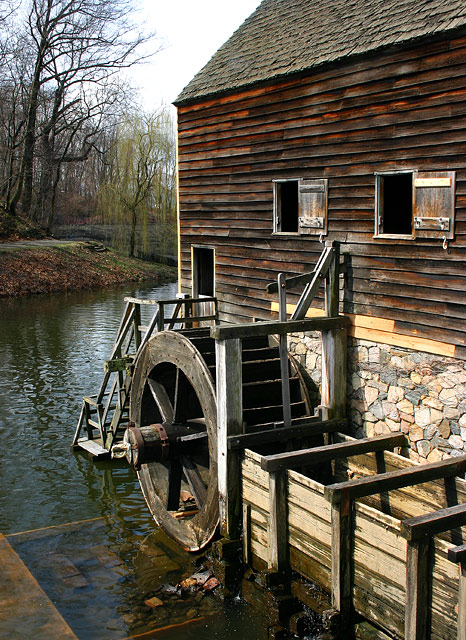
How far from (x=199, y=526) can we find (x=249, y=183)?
4.53m

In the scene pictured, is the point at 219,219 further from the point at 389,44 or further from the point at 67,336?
the point at 67,336

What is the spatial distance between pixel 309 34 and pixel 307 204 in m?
2.34

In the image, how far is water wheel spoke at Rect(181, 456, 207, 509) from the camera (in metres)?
7.98

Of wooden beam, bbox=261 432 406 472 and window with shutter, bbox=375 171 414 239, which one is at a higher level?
window with shutter, bbox=375 171 414 239

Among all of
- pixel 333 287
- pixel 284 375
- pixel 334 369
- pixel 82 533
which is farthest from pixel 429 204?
pixel 82 533

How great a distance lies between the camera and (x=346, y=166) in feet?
26.3

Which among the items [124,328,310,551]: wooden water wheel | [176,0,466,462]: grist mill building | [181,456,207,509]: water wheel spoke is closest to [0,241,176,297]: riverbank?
[176,0,466,462]: grist mill building

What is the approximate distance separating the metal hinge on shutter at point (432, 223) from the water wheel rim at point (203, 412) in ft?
8.69

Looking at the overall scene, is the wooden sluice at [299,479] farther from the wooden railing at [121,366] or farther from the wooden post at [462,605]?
the wooden railing at [121,366]

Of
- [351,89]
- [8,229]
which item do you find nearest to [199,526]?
[351,89]

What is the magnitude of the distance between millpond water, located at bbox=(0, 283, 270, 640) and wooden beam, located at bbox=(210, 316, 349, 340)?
247cm

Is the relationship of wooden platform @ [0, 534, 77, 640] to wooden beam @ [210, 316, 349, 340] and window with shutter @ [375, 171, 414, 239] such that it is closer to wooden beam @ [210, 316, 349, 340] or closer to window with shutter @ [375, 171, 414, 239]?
wooden beam @ [210, 316, 349, 340]

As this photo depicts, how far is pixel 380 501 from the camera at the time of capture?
6645 mm

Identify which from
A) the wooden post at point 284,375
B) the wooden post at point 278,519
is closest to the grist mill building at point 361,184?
the wooden post at point 284,375
